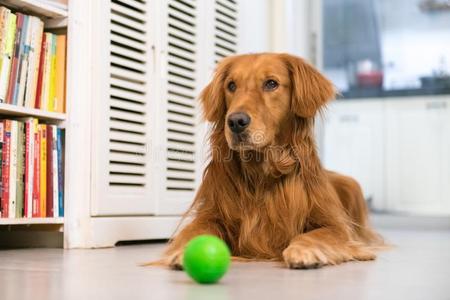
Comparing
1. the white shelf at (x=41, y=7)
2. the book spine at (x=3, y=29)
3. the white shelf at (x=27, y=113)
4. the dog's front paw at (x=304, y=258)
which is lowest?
the dog's front paw at (x=304, y=258)

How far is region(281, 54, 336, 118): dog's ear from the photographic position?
2357mm

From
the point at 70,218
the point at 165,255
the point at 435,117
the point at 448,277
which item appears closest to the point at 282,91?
the point at 165,255

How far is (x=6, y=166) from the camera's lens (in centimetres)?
258

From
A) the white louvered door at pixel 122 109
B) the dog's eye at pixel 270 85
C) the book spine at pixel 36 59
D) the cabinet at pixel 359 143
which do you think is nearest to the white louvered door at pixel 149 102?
the white louvered door at pixel 122 109

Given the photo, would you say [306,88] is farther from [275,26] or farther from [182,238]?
[275,26]

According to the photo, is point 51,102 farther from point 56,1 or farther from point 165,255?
point 165,255

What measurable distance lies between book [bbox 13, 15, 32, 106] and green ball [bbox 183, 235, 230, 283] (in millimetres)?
1336

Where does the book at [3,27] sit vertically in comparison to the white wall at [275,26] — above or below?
below

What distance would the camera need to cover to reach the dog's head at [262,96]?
7.11 feet

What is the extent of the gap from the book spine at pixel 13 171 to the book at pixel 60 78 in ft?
0.76

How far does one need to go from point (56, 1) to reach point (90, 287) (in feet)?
5.53

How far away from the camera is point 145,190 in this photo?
10.5ft

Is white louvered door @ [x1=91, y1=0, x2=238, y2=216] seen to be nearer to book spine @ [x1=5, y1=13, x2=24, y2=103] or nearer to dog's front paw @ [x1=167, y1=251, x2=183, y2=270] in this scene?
book spine @ [x1=5, y1=13, x2=24, y2=103]

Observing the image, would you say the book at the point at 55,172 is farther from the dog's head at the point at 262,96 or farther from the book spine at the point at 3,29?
the dog's head at the point at 262,96
